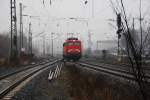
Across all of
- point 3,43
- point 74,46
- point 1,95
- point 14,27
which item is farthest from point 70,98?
point 3,43

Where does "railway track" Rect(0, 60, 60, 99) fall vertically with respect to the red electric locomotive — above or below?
below

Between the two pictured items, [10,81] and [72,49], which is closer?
[10,81]

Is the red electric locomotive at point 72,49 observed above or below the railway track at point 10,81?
above

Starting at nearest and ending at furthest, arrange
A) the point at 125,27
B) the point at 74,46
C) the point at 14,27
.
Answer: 1. the point at 125,27
2. the point at 14,27
3. the point at 74,46

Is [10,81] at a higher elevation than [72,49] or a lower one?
lower

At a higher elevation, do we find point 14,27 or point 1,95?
point 14,27

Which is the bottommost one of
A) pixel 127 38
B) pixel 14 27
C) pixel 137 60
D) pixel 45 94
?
pixel 45 94

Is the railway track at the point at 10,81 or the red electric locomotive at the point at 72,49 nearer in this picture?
the railway track at the point at 10,81

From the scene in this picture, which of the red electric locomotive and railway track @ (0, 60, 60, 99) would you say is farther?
the red electric locomotive

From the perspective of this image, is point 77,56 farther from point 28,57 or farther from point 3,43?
point 3,43

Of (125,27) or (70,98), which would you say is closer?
(125,27)

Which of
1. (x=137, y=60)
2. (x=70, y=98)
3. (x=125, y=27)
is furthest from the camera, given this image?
(x=70, y=98)

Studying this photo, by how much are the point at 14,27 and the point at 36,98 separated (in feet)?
129

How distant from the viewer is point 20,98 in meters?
15.1
